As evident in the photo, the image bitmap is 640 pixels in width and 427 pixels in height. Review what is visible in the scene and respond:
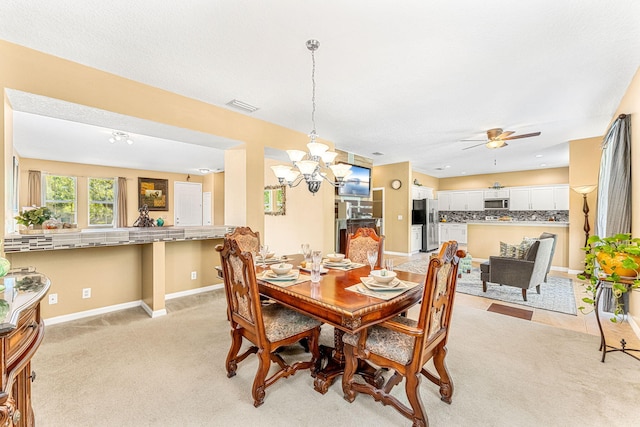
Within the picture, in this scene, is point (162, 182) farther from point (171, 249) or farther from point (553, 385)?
point (553, 385)

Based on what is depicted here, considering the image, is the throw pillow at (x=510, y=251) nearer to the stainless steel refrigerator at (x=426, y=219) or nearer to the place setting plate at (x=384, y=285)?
the place setting plate at (x=384, y=285)

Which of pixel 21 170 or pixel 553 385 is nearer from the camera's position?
pixel 553 385

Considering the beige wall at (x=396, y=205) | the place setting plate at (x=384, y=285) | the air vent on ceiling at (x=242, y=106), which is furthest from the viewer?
the beige wall at (x=396, y=205)

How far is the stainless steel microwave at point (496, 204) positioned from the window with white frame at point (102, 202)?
10.8 metres

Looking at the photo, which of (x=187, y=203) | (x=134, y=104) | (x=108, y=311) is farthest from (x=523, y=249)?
(x=187, y=203)

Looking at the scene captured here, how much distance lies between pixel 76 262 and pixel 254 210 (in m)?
2.08

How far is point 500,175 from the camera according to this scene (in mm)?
8844

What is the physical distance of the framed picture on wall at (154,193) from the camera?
7.70 metres

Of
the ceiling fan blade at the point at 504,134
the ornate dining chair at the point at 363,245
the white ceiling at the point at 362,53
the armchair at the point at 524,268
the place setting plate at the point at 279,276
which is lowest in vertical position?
the armchair at the point at 524,268

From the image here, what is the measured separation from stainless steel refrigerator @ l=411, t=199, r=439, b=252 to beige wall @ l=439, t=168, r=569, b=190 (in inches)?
71.3

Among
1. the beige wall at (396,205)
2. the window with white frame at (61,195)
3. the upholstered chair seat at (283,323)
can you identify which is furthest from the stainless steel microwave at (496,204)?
the window with white frame at (61,195)

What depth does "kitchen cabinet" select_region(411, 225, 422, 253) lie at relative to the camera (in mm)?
7582

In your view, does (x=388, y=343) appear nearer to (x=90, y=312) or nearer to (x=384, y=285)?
(x=384, y=285)

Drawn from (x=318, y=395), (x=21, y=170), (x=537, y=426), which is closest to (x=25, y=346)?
(x=318, y=395)
